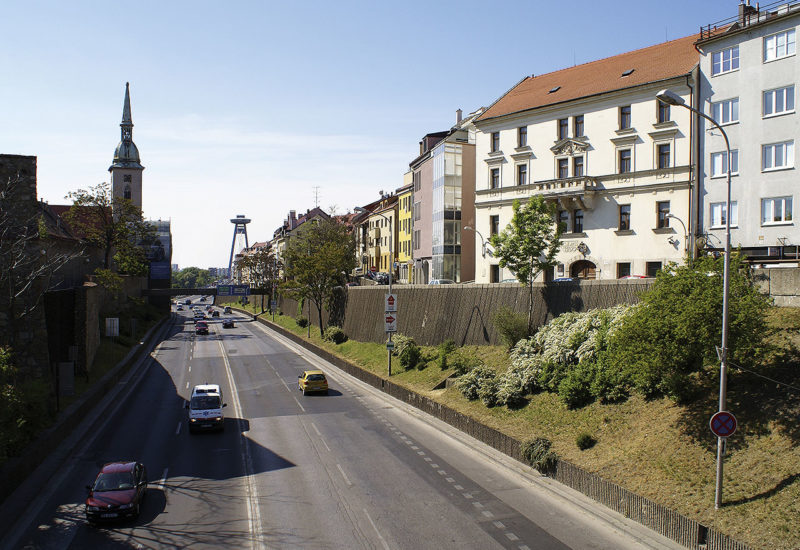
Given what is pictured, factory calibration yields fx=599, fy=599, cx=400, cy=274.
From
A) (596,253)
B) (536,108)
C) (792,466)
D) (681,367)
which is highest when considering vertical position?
(536,108)

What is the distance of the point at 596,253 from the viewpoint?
1713 inches

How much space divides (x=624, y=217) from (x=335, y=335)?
30.6 meters

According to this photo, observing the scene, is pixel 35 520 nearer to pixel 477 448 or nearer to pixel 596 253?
pixel 477 448

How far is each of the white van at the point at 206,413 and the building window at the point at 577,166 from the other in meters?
30.3

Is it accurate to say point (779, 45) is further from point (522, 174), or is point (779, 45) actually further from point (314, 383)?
point (314, 383)

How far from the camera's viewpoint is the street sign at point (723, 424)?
15.3 metres

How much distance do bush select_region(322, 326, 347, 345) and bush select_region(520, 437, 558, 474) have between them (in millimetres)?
39760

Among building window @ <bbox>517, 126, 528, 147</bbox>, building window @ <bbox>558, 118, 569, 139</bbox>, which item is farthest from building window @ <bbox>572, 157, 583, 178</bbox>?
building window @ <bbox>517, 126, 528, 147</bbox>

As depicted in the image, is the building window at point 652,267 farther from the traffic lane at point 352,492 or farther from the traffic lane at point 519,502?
the traffic lane at point 352,492

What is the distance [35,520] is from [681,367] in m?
20.3

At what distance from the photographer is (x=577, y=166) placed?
148 ft

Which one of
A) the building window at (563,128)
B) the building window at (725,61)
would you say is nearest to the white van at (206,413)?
the building window at (563,128)

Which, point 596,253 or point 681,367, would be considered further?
point 596,253

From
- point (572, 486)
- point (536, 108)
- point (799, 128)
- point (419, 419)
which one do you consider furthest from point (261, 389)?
point (799, 128)
